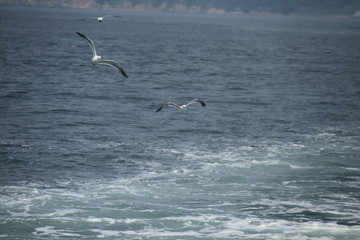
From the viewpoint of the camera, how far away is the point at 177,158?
43.8 m

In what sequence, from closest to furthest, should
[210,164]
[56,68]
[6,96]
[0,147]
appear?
[210,164] → [0,147] → [6,96] → [56,68]

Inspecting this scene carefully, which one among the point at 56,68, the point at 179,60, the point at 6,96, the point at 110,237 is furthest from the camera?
the point at 179,60

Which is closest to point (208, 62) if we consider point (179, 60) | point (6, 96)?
point (179, 60)

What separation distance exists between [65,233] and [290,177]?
1590 cm

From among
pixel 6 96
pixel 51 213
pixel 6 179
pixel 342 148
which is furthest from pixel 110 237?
pixel 6 96

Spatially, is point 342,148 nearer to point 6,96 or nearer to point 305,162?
point 305,162

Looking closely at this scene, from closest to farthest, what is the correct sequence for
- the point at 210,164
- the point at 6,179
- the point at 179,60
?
1. the point at 6,179
2. the point at 210,164
3. the point at 179,60

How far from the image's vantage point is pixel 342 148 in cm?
4688

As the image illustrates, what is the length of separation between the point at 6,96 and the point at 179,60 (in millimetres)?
53717

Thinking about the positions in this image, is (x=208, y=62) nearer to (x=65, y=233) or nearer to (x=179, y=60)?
(x=179, y=60)

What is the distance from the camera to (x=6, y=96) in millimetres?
67375

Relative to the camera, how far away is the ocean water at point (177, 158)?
32.4 metres

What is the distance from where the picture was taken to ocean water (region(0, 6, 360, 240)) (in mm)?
32438

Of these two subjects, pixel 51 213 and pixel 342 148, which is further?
pixel 342 148
